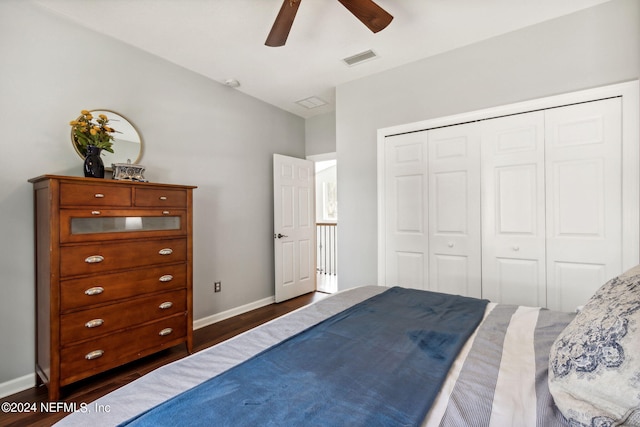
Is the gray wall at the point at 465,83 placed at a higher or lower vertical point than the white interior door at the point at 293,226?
higher

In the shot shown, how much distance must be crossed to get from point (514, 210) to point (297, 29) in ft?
7.62

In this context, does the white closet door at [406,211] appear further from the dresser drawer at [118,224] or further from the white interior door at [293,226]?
the dresser drawer at [118,224]

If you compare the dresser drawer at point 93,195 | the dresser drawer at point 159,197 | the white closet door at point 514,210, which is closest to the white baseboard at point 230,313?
the dresser drawer at point 159,197

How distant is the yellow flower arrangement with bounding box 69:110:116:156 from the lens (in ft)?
6.81

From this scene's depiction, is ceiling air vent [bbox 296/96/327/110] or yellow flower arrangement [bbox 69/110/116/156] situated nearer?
yellow flower arrangement [bbox 69/110/116/156]

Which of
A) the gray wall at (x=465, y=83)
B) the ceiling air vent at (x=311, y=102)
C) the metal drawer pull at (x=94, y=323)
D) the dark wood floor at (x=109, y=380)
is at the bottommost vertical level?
the dark wood floor at (x=109, y=380)

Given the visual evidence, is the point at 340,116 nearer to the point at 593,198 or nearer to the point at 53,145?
the point at 593,198

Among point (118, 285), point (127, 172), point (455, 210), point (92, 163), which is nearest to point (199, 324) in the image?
point (118, 285)

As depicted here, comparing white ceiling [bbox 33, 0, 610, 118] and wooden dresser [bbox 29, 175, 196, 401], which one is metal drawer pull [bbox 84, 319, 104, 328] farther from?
white ceiling [bbox 33, 0, 610, 118]

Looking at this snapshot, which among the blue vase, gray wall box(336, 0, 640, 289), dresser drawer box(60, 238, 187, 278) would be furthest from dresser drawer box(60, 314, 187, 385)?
gray wall box(336, 0, 640, 289)

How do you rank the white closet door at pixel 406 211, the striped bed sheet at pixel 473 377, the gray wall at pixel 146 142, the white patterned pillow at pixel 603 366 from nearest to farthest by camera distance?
the white patterned pillow at pixel 603 366, the striped bed sheet at pixel 473 377, the gray wall at pixel 146 142, the white closet door at pixel 406 211

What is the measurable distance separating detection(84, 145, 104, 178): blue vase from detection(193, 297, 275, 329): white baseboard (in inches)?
67.9

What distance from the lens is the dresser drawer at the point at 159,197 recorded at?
84.2 inches

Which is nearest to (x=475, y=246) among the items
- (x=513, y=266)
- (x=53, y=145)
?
(x=513, y=266)
